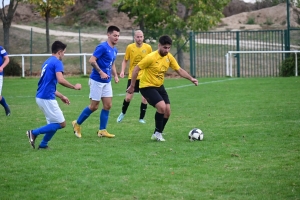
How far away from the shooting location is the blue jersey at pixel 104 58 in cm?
1084

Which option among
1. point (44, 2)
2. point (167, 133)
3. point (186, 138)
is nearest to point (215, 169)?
point (186, 138)

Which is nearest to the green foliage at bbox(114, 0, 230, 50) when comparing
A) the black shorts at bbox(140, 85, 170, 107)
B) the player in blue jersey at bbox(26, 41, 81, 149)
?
the black shorts at bbox(140, 85, 170, 107)

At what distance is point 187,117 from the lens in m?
13.4

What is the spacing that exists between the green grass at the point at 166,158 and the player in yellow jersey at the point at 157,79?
1.26 feet


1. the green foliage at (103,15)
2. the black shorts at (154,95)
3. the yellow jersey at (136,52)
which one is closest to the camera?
the black shorts at (154,95)

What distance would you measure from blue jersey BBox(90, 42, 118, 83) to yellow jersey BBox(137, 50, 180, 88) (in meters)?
0.91

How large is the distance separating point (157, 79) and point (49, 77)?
6.73ft

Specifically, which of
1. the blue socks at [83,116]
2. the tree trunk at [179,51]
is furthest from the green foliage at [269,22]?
the blue socks at [83,116]

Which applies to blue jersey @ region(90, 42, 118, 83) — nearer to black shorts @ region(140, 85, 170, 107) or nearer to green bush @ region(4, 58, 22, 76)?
black shorts @ region(140, 85, 170, 107)

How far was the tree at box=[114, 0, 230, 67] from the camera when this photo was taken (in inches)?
1206

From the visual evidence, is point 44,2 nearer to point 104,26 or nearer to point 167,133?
point 104,26

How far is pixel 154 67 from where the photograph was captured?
10234 mm

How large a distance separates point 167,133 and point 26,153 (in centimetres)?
293

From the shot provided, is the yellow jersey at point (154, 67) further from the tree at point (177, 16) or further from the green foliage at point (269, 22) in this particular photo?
the green foliage at point (269, 22)
